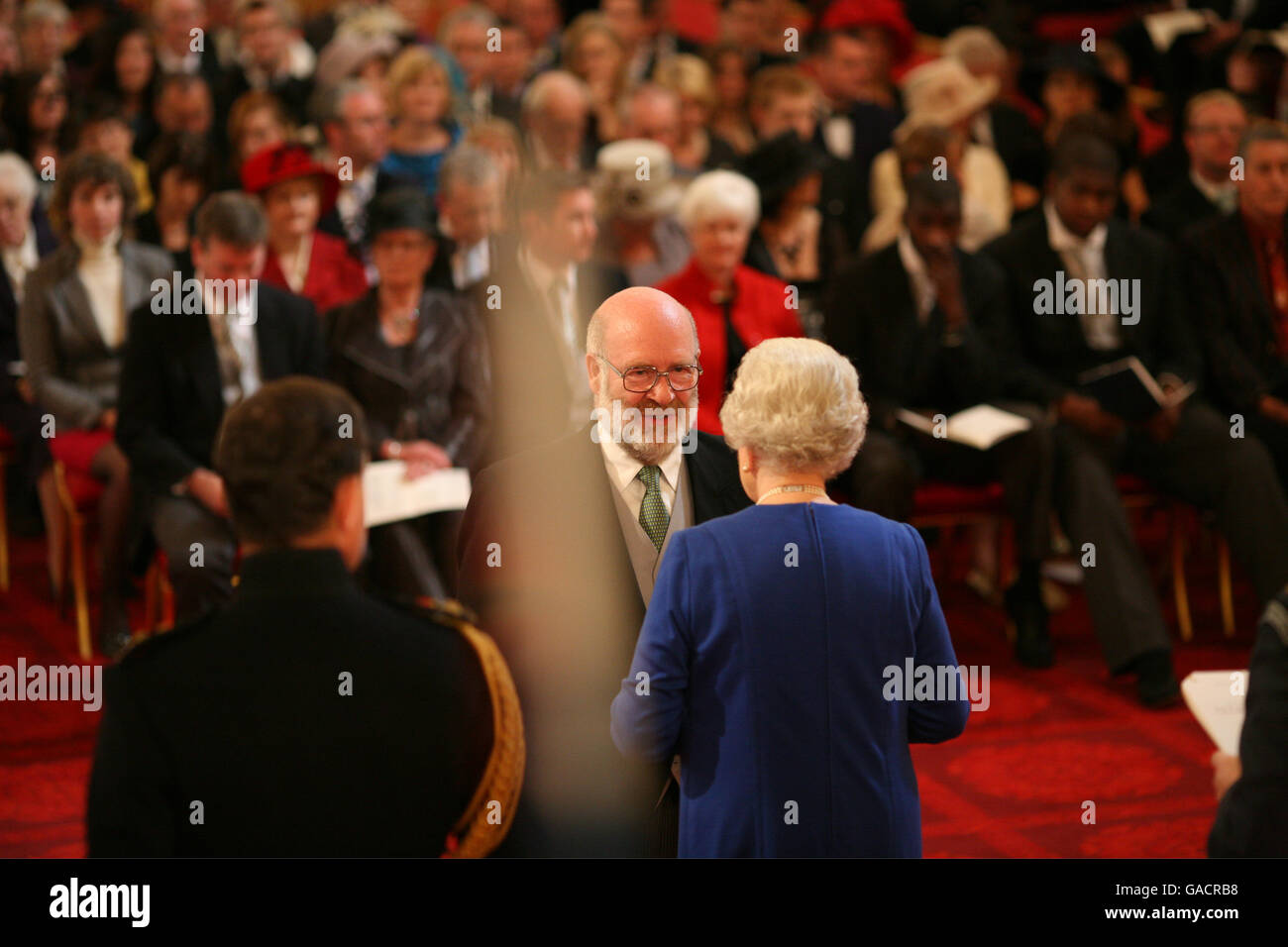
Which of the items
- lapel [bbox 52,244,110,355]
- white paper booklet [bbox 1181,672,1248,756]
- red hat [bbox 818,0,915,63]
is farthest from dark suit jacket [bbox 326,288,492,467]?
red hat [bbox 818,0,915,63]

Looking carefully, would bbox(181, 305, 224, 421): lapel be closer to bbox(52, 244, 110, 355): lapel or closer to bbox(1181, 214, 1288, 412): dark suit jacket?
bbox(52, 244, 110, 355): lapel

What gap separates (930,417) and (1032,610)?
678 millimetres

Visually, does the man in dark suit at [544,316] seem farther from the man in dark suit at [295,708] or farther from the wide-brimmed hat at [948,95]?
the man in dark suit at [295,708]

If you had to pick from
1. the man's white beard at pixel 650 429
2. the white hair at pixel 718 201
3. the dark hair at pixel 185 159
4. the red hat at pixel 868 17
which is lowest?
the man's white beard at pixel 650 429

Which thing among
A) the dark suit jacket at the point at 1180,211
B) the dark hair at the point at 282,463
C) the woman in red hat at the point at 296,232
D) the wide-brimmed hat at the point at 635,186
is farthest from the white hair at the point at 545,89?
the dark hair at the point at 282,463

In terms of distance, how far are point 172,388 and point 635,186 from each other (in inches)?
A: 69.1

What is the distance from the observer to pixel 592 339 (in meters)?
2.64

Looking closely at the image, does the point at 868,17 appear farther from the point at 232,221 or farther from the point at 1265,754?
the point at 1265,754

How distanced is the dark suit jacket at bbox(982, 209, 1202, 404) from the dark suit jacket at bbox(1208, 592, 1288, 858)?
2991mm

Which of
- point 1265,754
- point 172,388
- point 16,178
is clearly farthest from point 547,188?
point 1265,754

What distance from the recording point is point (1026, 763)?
13.4 feet

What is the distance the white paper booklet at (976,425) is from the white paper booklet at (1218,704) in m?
2.03

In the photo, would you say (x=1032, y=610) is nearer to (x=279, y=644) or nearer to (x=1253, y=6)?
(x=279, y=644)

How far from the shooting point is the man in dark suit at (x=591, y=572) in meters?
2.57
